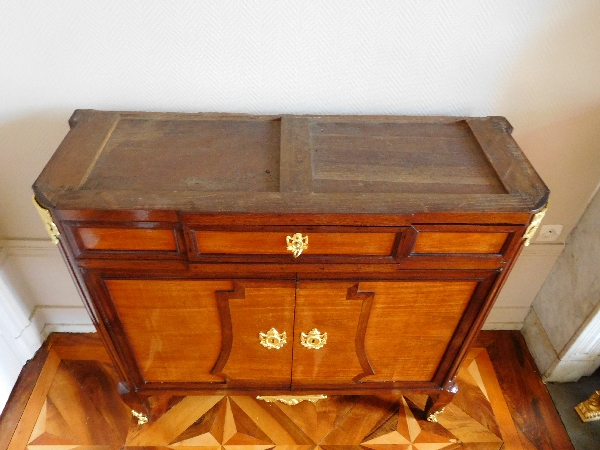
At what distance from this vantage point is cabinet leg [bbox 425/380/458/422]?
3.68ft

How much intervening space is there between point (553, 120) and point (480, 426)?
0.84 metres

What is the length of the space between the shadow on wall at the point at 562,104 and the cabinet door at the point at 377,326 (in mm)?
476

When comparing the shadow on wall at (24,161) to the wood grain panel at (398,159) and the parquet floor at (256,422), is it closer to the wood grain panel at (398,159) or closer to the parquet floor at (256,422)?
the parquet floor at (256,422)

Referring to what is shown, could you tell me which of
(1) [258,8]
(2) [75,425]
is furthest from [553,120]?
(2) [75,425]

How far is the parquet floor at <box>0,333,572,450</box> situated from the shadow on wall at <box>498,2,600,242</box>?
2.04 feet

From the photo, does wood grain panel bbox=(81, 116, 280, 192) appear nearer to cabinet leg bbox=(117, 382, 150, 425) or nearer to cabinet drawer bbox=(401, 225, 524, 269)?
cabinet drawer bbox=(401, 225, 524, 269)

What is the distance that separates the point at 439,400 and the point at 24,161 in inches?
47.9

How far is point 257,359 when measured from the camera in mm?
1032

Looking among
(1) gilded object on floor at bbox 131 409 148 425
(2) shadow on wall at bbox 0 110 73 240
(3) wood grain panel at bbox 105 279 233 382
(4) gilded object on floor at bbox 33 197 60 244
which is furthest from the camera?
(1) gilded object on floor at bbox 131 409 148 425

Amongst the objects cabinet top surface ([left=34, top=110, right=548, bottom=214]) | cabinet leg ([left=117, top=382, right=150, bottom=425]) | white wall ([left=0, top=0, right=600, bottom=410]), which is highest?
white wall ([left=0, top=0, right=600, bottom=410])

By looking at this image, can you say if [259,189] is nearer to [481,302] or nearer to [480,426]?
[481,302]

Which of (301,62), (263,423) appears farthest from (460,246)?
(263,423)

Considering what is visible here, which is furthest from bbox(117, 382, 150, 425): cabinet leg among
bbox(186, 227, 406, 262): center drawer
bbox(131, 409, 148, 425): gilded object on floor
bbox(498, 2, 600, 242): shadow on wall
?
bbox(498, 2, 600, 242): shadow on wall

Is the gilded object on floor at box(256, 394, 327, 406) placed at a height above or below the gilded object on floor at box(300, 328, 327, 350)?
below
